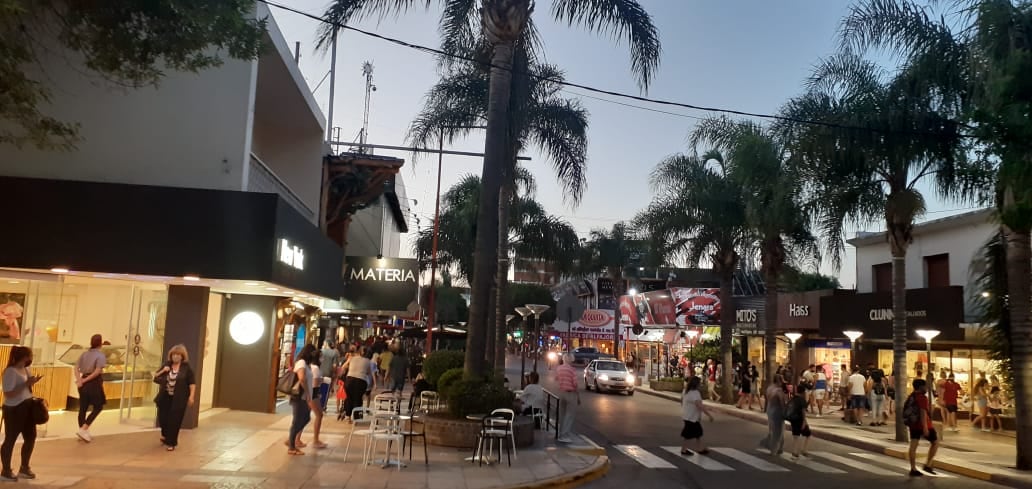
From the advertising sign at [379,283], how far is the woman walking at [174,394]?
12674mm

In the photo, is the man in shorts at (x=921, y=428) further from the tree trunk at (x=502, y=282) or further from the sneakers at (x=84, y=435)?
the sneakers at (x=84, y=435)

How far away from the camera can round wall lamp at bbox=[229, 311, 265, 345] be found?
18203mm

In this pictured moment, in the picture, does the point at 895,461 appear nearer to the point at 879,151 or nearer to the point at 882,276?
the point at 879,151

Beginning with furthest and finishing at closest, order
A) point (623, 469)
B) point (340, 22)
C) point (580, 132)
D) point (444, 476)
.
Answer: point (580, 132) < point (340, 22) < point (623, 469) < point (444, 476)

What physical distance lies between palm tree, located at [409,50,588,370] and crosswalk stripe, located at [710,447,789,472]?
779 centimetres

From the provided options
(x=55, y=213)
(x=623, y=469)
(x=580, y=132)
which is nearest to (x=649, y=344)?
(x=580, y=132)

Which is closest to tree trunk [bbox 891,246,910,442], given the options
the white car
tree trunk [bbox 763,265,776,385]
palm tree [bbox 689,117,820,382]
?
palm tree [bbox 689,117,820,382]

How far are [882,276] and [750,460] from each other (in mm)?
17485

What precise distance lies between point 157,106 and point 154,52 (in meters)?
4.19

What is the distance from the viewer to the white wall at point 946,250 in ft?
80.1

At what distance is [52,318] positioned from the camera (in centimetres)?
1591

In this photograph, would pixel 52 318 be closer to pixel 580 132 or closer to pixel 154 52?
pixel 154 52

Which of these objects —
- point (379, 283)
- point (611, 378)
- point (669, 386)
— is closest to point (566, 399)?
point (379, 283)

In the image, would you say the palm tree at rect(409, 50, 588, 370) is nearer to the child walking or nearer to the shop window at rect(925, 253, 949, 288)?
the child walking
